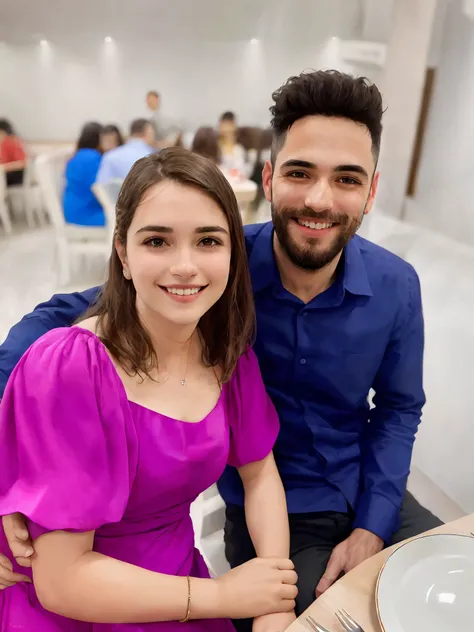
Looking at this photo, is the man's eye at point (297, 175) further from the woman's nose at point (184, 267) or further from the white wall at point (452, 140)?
the white wall at point (452, 140)

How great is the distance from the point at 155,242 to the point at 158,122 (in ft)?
5.35

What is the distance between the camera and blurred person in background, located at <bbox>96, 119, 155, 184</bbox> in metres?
2.26

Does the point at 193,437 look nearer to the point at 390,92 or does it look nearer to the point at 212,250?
the point at 212,250

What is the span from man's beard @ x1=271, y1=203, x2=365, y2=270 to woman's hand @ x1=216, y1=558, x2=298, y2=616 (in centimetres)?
60

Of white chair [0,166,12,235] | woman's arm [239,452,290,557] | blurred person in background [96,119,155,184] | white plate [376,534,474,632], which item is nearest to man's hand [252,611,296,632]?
woman's arm [239,452,290,557]

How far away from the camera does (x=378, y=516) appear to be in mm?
1207

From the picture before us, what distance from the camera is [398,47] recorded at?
2.23 meters

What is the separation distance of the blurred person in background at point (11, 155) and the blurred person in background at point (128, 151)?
1.11 feet

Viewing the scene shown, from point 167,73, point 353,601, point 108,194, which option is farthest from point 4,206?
point 353,601

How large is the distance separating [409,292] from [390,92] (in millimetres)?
1395

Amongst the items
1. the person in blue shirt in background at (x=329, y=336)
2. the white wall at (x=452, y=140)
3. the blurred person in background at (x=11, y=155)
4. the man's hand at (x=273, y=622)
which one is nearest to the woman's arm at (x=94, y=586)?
the man's hand at (x=273, y=622)

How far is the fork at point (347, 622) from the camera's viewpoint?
676 millimetres

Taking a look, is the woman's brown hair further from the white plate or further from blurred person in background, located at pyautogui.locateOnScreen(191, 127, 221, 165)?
blurred person in background, located at pyautogui.locateOnScreen(191, 127, 221, 165)

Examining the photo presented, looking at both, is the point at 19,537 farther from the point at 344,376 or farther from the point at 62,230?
the point at 62,230
